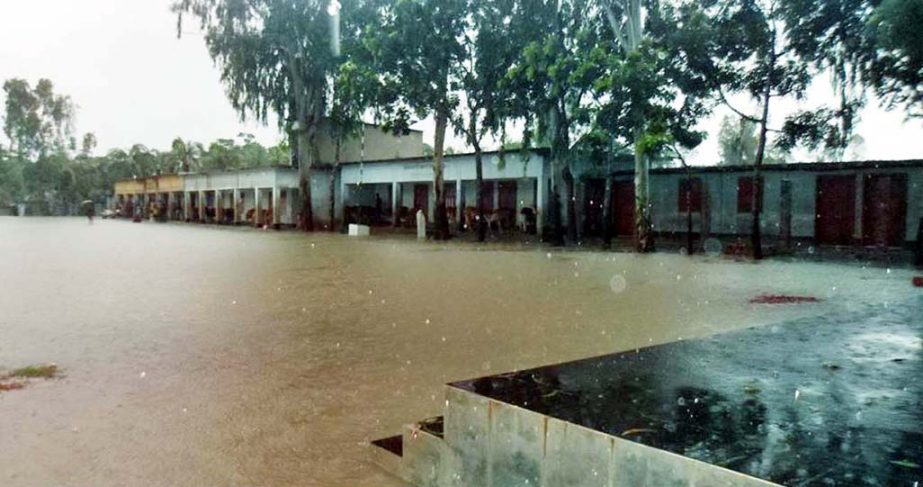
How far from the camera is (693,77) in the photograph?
17.8 meters

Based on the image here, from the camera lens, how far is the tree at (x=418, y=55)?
23.0m

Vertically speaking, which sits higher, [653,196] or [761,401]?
[653,196]

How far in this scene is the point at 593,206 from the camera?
2892cm

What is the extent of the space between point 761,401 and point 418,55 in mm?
22053

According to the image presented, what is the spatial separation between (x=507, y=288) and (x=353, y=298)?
9.08 ft

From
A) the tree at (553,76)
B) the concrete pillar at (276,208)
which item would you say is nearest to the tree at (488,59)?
the tree at (553,76)

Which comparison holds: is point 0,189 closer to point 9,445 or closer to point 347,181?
point 347,181

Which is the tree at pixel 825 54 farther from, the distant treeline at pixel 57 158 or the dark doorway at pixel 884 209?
the distant treeline at pixel 57 158

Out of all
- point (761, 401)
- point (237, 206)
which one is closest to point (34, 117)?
point (237, 206)

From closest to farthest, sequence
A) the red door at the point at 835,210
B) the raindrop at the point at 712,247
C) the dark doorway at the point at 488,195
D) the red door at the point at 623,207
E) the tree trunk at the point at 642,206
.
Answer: the tree trunk at the point at 642,206, the raindrop at the point at 712,247, the red door at the point at 835,210, the red door at the point at 623,207, the dark doorway at the point at 488,195

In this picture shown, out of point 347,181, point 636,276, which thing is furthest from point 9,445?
point 347,181

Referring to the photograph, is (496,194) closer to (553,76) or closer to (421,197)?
(421,197)

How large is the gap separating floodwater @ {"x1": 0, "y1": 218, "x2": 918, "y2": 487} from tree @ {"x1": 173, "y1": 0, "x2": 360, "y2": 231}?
1862 cm

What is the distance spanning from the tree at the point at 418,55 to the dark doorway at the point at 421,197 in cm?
1095
